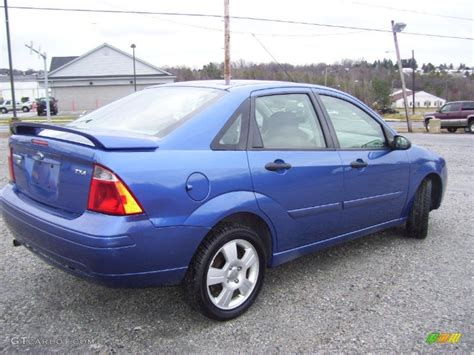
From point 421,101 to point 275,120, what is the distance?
13004 cm

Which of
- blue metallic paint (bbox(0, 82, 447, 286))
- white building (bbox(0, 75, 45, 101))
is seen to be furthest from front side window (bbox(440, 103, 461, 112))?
white building (bbox(0, 75, 45, 101))

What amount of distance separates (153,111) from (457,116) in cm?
2512

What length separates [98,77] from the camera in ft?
179

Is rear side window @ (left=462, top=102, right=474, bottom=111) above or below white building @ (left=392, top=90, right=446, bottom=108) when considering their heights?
above

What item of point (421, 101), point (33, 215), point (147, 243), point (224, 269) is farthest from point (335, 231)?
point (421, 101)

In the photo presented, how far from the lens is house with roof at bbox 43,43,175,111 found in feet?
178

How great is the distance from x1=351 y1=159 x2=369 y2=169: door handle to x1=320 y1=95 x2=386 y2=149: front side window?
0.46 feet

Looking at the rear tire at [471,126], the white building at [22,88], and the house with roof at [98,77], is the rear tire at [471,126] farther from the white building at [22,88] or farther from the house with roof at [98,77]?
the white building at [22,88]

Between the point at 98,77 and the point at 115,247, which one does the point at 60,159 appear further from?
the point at 98,77

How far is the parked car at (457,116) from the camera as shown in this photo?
2498cm

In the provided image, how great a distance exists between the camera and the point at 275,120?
3621 millimetres

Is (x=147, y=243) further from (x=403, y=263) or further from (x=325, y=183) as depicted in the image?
(x=403, y=263)

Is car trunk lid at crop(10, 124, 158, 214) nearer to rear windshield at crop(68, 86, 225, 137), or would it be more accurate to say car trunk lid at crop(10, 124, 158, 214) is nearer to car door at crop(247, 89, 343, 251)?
rear windshield at crop(68, 86, 225, 137)

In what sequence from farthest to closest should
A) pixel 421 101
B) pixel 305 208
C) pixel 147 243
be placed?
pixel 421 101, pixel 305 208, pixel 147 243
